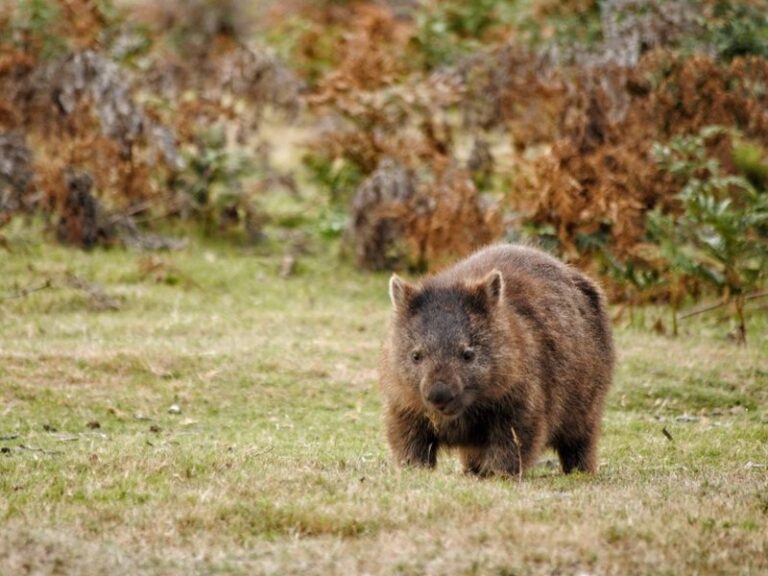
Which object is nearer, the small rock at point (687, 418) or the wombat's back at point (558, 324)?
the wombat's back at point (558, 324)

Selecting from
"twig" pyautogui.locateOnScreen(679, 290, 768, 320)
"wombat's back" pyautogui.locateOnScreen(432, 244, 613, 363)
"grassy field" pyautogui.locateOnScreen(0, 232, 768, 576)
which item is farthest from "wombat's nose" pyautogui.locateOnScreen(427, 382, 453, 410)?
"twig" pyautogui.locateOnScreen(679, 290, 768, 320)

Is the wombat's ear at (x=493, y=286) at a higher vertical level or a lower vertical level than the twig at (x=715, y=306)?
higher

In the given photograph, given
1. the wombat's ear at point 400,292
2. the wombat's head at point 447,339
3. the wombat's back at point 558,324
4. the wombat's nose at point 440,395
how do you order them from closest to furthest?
the wombat's nose at point 440,395
the wombat's head at point 447,339
the wombat's ear at point 400,292
the wombat's back at point 558,324

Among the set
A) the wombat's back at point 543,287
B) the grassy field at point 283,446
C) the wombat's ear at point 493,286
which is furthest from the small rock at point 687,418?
the wombat's ear at point 493,286

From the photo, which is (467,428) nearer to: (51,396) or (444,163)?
(51,396)

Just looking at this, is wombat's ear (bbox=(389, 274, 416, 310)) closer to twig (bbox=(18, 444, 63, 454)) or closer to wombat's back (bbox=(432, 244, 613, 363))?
wombat's back (bbox=(432, 244, 613, 363))

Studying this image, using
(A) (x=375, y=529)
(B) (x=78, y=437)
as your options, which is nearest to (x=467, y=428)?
(A) (x=375, y=529)

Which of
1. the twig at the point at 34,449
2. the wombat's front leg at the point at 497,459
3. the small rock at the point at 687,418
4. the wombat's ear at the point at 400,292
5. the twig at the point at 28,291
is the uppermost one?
the wombat's ear at the point at 400,292

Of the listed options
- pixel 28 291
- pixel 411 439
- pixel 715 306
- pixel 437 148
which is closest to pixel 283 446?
pixel 411 439

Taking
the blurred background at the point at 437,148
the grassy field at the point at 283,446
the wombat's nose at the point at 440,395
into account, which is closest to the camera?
the grassy field at the point at 283,446

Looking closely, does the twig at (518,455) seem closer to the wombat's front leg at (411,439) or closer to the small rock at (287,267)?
the wombat's front leg at (411,439)

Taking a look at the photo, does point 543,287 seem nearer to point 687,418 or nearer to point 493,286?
point 493,286

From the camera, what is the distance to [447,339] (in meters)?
8.90

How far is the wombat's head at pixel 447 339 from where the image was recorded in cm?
870
